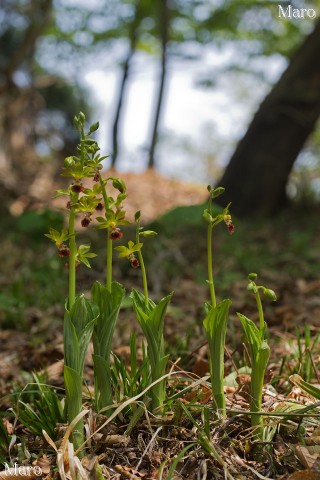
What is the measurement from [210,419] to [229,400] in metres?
0.12

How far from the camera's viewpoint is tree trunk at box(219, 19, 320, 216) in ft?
18.2

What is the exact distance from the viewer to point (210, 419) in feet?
4.36

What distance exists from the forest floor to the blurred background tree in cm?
66

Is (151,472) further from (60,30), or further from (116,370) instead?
(60,30)

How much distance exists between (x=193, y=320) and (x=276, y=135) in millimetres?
3520

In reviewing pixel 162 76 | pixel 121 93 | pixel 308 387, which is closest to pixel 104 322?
pixel 308 387

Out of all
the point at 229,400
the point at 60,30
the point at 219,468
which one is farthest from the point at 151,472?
the point at 60,30

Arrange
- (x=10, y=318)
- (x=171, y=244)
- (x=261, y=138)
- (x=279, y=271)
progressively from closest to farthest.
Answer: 1. (x=10, y=318)
2. (x=279, y=271)
3. (x=171, y=244)
4. (x=261, y=138)

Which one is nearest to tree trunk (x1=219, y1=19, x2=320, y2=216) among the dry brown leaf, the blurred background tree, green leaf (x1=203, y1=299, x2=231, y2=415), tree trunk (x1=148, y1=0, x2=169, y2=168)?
the blurred background tree

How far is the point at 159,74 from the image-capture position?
37.2ft

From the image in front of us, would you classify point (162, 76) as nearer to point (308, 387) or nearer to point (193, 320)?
point (193, 320)

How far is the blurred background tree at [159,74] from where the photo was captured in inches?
223

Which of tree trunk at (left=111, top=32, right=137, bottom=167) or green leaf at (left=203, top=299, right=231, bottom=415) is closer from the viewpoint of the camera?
green leaf at (left=203, top=299, right=231, bottom=415)
